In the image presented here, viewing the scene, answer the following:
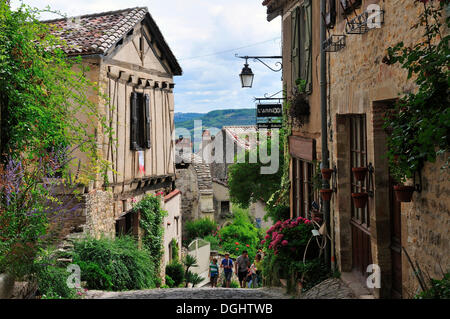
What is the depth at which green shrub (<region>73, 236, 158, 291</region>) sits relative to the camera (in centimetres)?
801

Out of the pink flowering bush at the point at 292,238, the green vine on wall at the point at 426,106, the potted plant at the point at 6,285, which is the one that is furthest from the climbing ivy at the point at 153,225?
the green vine on wall at the point at 426,106

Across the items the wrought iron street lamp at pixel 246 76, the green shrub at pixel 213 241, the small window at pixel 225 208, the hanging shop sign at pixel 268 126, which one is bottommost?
the green shrub at pixel 213 241

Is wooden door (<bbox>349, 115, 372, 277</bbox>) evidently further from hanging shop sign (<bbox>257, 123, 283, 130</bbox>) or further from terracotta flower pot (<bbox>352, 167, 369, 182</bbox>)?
hanging shop sign (<bbox>257, 123, 283, 130</bbox>)

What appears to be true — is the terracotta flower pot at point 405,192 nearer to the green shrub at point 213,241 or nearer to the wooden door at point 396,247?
the wooden door at point 396,247

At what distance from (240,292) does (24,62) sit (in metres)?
4.72

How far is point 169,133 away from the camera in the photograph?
1497 cm

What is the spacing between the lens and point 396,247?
16.9 feet

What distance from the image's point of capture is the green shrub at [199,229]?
23.8 meters

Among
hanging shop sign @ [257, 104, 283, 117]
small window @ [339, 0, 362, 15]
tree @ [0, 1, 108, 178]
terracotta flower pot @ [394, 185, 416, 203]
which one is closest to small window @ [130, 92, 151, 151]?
hanging shop sign @ [257, 104, 283, 117]

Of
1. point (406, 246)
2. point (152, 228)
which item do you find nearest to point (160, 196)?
point (152, 228)

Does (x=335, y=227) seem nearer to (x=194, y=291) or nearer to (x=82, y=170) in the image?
(x=194, y=291)

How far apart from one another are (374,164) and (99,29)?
25.9 feet

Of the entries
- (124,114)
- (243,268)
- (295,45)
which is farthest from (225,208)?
(295,45)

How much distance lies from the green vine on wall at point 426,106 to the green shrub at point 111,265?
217 inches
